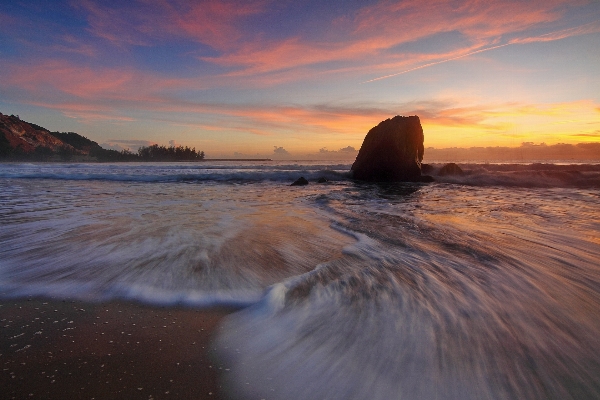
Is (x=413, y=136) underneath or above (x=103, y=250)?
above

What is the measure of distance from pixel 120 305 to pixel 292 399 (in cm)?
151

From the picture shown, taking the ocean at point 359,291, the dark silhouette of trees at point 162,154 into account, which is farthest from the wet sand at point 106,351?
the dark silhouette of trees at point 162,154

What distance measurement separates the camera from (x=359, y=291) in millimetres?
2416

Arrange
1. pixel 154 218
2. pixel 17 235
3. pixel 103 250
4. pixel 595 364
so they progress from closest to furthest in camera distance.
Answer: pixel 595 364
pixel 103 250
pixel 17 235
pixel 154 218

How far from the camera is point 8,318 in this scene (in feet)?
6.20

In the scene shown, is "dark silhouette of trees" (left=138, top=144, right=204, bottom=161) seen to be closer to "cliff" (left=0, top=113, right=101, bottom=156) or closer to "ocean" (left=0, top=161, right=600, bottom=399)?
"cliff" (left=0, top=113, right=101, bottom=156)

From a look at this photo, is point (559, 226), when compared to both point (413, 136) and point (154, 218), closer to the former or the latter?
point (154, 218)

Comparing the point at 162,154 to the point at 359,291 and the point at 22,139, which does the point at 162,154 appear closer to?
the point at 22,139

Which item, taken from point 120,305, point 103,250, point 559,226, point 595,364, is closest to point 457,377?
point 595,364

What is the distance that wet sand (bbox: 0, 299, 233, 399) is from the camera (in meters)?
1.30

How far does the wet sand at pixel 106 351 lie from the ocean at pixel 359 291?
141mm

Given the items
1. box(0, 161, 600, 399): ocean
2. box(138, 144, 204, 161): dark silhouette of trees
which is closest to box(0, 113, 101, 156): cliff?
box(138, 144, 204, 161): dark silhouette of trees

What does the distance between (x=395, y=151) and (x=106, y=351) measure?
53.1 ft

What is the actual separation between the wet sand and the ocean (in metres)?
0.14
